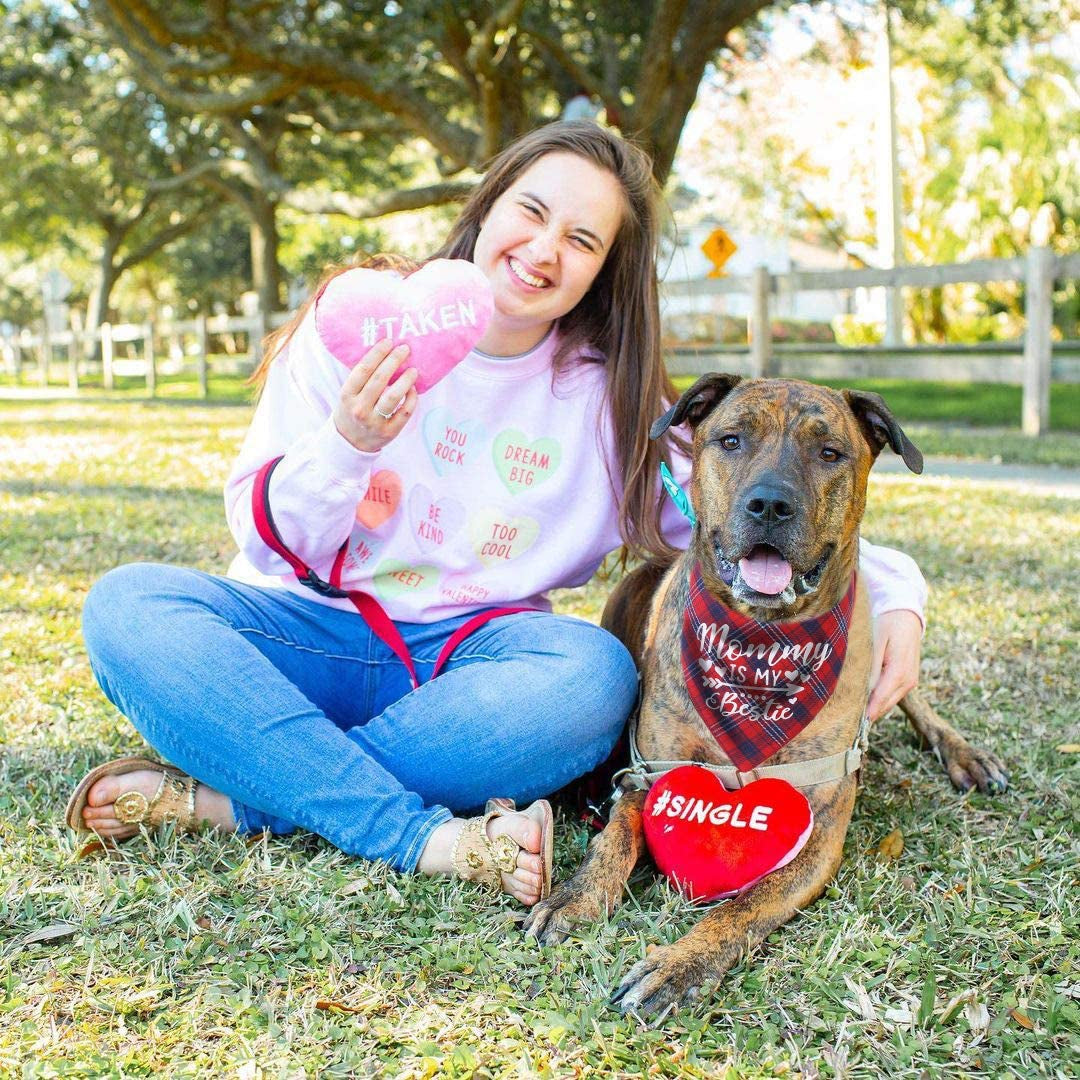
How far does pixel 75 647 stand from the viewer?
4582 mm

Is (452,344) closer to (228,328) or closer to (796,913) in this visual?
(796,913)

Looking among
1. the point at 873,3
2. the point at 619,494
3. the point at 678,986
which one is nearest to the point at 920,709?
the point at 619,494

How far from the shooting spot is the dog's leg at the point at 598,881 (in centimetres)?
245

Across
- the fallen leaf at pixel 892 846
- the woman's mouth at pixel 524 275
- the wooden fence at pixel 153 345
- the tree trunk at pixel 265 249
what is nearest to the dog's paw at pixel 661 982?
the fallen leaf at pixel 892 846

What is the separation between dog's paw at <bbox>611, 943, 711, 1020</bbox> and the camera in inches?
85.5

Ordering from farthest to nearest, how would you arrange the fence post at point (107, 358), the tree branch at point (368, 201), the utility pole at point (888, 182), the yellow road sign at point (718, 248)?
the fence post at point (107, 358)
the utility pole at point (888, 182)
the tree branch at point (368, 201)
the yellow road sign at point (718, 248)

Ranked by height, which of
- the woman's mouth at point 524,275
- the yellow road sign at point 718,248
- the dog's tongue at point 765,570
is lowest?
the dog's tongue at point 765,570

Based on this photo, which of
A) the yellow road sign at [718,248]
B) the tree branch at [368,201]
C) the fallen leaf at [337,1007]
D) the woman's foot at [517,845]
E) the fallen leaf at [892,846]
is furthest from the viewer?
the tree branch at [368,201]

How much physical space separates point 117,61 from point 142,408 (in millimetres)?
7536

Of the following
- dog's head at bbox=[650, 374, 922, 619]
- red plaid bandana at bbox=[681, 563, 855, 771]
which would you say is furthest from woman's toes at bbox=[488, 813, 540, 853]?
dog's head at bbox=[650, 374, 922, 619]

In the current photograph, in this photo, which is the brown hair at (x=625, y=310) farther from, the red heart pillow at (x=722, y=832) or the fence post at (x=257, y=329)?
the fence post at (x=257, y=329)

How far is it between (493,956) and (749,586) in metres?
1.03

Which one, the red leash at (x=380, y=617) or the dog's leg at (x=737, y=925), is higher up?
the red leash at (x=380, y=617)

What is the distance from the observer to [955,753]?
3.46m
